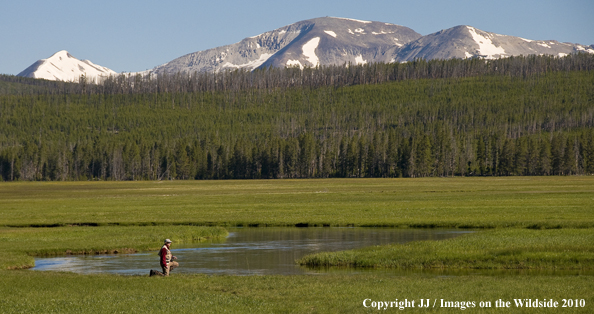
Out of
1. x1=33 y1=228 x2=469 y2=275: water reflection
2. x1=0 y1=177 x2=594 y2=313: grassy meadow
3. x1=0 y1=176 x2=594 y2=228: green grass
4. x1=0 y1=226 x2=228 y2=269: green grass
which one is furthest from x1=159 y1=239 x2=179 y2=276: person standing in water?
x1=0 y1=176 x2=594 y2=228: green grass

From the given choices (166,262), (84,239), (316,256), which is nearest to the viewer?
(166,262)

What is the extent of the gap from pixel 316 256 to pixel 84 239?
20.4 m

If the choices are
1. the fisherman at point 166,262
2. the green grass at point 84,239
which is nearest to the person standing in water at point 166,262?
the fisherman at point 166,262

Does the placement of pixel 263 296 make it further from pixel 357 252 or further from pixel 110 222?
pixel 110 222

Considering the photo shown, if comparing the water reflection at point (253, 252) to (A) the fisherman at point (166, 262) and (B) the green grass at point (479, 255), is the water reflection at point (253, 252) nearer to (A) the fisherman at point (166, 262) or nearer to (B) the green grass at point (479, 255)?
(B) the green grass at point (479, 255)

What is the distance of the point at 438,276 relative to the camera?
29047 mm

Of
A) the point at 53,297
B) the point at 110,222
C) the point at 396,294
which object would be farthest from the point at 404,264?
the point at 110,222

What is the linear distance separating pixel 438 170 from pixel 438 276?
170 m

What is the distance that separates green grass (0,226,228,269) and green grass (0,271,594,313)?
35.0 feet

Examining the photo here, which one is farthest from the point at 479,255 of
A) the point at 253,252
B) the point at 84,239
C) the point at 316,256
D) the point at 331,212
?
the point at 331,212

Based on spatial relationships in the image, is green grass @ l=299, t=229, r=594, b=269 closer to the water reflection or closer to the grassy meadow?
the grassy meadow

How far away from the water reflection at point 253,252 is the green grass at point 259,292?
4.13 m

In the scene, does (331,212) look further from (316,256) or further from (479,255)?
(479,255)

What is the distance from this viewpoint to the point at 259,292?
24.4 metres
